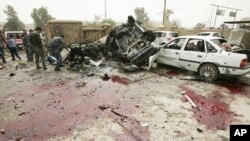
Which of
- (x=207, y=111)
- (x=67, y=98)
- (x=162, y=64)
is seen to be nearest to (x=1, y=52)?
(x=67, y=98)

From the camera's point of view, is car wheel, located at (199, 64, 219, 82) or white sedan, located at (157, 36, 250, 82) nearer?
white sedan, located at (157, 36, 250, 82)

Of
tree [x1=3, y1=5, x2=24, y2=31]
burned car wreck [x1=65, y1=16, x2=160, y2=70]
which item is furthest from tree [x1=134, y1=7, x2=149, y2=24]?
burned car wreck [x1=65, y1=16, x2=160, y2=70]

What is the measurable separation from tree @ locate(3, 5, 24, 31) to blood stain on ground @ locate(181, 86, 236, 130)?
116ft

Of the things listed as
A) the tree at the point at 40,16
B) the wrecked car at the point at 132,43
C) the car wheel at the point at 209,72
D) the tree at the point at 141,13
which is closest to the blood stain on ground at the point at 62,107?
the wrecked car at the point at 132,43

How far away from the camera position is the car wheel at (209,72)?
702 centimetres

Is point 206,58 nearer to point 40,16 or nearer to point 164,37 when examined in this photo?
point 164,37

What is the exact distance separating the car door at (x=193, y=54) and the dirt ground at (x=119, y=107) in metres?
0.51

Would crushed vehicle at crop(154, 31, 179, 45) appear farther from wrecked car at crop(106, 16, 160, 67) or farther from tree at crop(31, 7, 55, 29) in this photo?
tree at crop(31, 7, 55, 29)

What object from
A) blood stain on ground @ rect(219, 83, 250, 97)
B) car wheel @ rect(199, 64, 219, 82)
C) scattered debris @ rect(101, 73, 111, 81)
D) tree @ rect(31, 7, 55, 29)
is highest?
tree @ rect(31, 7, 55, 29)

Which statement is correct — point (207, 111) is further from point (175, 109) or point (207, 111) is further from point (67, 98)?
point (67, 98)

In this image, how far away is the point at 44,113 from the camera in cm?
482

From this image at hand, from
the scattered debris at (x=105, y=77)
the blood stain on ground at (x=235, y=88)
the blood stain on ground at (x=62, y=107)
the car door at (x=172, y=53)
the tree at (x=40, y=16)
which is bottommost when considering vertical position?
the blood stain on ground at (x=62, y=107)

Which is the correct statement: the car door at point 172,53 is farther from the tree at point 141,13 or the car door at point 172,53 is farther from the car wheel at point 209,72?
the tree at point 141,13

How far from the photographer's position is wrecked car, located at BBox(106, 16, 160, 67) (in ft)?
28.7
